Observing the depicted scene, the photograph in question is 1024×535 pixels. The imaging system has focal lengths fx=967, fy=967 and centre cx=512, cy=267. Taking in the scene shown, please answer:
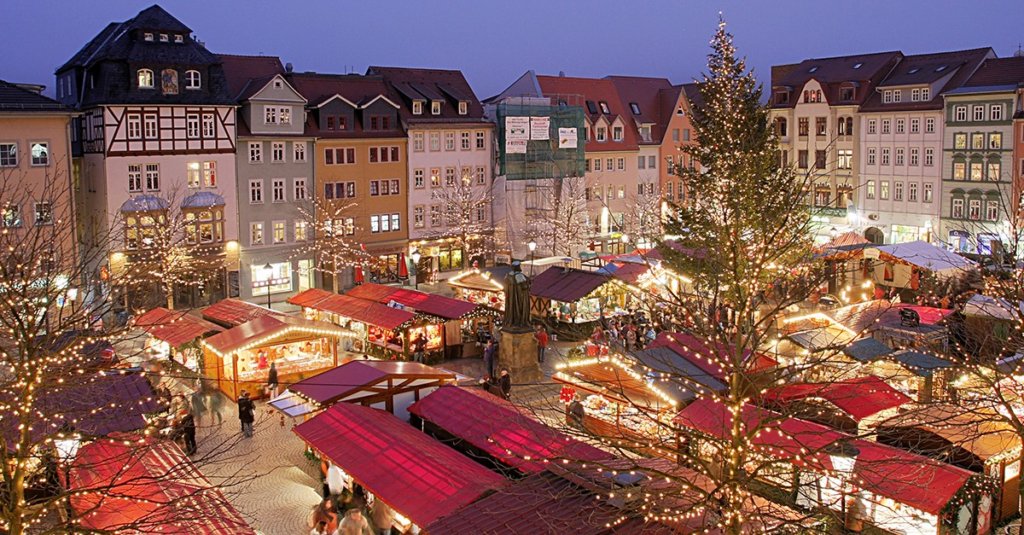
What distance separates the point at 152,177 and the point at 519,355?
19.8 meters

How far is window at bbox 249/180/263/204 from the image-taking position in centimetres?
3988

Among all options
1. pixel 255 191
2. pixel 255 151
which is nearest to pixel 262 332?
pixel 255 191

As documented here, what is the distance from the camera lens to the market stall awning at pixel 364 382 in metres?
18.5

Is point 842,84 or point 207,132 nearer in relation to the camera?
point 207,132

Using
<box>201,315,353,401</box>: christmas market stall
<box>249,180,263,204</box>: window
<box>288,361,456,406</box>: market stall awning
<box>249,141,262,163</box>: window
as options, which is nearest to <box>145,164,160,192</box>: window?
<box>249,180,263,204</box>: window

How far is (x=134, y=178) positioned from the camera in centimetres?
3647

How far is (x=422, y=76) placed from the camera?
48594 mm

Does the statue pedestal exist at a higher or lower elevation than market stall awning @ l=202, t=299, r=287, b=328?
lower

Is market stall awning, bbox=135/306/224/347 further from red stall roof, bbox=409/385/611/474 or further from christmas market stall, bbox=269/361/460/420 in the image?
red stall roof, bbox=409/385/611/474

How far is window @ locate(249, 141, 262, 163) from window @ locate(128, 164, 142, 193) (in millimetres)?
4751

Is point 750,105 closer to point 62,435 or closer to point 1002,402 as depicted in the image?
point 1002,402

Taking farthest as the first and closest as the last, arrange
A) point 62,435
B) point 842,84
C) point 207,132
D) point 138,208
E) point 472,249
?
point 842,84 → point 472,249 → point 207,132 → point 138,208 → point 62,435

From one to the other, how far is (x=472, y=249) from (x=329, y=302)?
54.7ft

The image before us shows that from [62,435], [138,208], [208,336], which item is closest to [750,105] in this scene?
[208,336]
